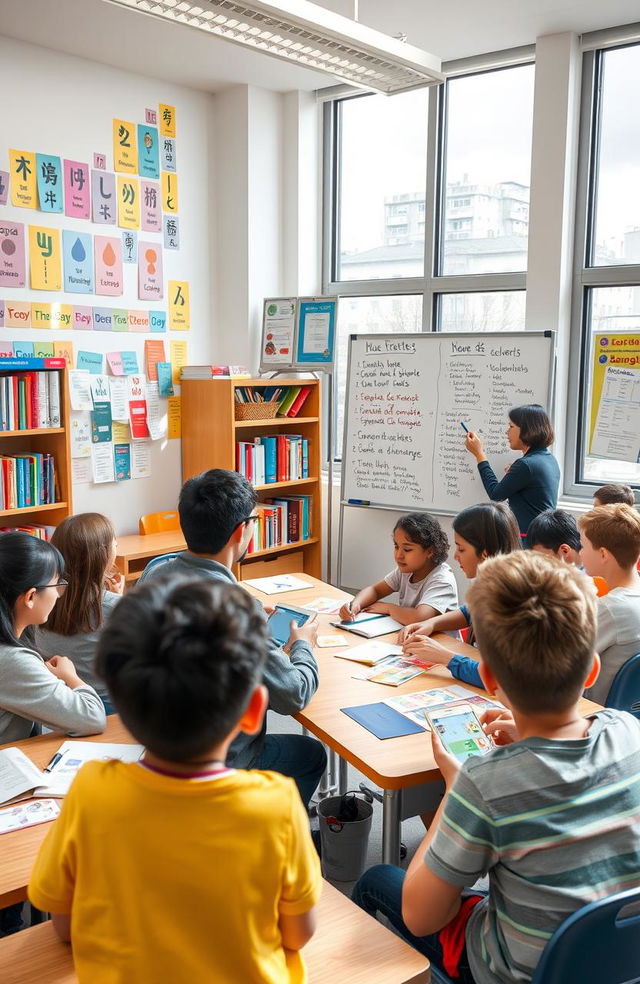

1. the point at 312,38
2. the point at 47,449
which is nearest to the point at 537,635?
the point at 312,38

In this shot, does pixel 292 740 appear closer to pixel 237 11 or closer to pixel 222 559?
pixel 222 559

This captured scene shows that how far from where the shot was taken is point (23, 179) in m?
4.21

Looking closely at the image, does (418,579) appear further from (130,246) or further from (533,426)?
(130,246)

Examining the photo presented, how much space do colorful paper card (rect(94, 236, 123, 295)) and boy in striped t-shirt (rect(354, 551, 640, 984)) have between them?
382 centimetres

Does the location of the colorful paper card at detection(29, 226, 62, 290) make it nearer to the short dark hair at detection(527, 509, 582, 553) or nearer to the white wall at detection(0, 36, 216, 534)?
the white wall at detection(0, 36, 216, 534)

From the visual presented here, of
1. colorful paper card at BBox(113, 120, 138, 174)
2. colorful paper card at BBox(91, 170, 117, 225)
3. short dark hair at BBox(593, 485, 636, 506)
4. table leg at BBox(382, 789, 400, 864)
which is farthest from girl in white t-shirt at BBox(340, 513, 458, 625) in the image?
colorful paper card at BBox(113, 120, 138, 174)

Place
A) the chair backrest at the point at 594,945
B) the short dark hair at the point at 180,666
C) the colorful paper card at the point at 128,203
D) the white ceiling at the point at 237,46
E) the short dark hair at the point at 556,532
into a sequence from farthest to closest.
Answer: the colorful paper card at the point at 128,203
the white ceiling at the point at 237,46
the short dark hair at the point at 556,532
the chair backrest at the point at 594,945
the short dark hair at the point at 180,666

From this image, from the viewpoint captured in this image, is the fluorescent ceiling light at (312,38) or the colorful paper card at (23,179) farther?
the colorful paper card at (23,179)

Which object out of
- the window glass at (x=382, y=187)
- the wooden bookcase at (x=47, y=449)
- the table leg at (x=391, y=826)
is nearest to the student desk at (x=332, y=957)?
the table leg at (x=391, y=826)

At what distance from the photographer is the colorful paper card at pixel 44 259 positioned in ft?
14.0

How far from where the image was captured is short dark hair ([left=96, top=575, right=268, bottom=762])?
2.93ft

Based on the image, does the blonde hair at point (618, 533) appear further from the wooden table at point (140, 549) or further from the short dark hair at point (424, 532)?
the wooden table at point (140, 549)

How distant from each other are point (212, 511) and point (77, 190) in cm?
302

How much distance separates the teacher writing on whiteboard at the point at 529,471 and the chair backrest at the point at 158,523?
1.95 metres
